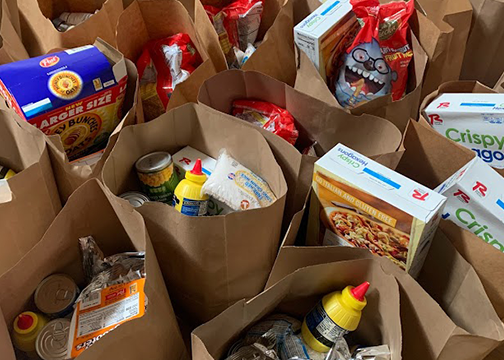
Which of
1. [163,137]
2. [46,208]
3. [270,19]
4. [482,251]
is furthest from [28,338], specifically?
[270,19]

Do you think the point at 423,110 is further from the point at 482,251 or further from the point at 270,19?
the point at 270,19

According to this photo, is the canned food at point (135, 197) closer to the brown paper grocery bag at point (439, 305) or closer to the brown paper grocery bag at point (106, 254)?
the brown paper grocery bag at point (106, 254)

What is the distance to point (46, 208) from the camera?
0.85 m

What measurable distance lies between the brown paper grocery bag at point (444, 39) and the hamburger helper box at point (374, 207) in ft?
1.30

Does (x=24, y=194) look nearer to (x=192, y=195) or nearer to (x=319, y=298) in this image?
(x=192, y=195)

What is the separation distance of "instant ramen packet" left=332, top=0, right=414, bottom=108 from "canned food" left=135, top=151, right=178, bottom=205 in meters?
0.40

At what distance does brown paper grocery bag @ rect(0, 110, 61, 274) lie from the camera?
79 centimetres

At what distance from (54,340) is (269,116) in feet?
1.80

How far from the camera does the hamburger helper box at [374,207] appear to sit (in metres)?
0.70

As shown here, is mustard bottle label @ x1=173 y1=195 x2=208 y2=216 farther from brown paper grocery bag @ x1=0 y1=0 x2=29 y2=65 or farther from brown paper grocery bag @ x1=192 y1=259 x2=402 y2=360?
brown paper grocery bag @ x1=0 y1=0 x2=29 y2=65

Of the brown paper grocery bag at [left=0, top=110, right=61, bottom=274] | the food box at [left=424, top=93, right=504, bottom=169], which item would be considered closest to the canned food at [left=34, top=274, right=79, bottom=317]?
the brown paper grocery bag at [left=0, top=110, right=61, bottom=274]

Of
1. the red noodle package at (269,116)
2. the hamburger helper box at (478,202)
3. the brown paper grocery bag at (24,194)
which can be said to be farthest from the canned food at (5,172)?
the hamburger helper box at (478,202)

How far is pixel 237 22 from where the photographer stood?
1.16 m

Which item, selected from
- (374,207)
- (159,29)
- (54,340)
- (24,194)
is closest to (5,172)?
(24,194)
